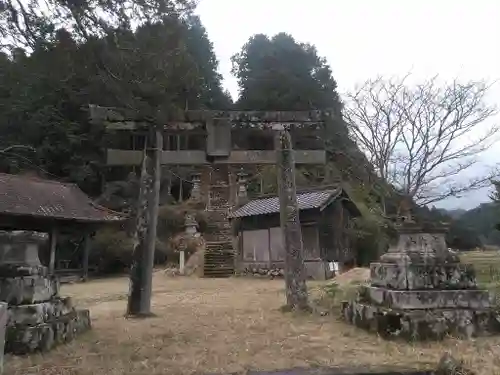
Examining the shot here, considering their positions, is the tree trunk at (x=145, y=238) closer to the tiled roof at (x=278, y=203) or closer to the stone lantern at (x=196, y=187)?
the tiled roof at (x=278, y=203)

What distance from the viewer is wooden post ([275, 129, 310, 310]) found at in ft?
26.2

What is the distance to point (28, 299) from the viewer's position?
5020 millimetres

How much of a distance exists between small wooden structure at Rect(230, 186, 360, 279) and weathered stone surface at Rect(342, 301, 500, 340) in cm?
1193

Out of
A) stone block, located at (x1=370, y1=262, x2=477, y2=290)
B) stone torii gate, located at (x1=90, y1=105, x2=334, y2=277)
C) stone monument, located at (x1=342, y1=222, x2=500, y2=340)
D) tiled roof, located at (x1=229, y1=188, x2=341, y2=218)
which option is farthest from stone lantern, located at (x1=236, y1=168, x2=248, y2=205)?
stone block, located at (x1=370, y1=262, x2=477, y2=290)

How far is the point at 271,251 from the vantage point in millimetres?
19672

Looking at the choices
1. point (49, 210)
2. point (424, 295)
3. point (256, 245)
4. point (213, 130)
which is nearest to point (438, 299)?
point (424, 295)

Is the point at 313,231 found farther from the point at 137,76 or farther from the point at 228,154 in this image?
the point at 137,76

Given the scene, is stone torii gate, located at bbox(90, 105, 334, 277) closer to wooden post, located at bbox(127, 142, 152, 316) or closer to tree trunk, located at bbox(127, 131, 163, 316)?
tree trunk, located at bbox(127, 131, 163, 316)

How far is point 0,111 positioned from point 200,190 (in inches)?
656

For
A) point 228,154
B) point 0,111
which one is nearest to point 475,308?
point 228,154

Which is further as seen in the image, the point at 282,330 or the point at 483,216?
the point at 483,216

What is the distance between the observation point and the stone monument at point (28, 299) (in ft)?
15.6

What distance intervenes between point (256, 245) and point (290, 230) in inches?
483

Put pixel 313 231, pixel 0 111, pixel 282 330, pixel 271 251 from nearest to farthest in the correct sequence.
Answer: pixel 282 330
pixel 0 111
pixel 313 231
pixel 271 251
